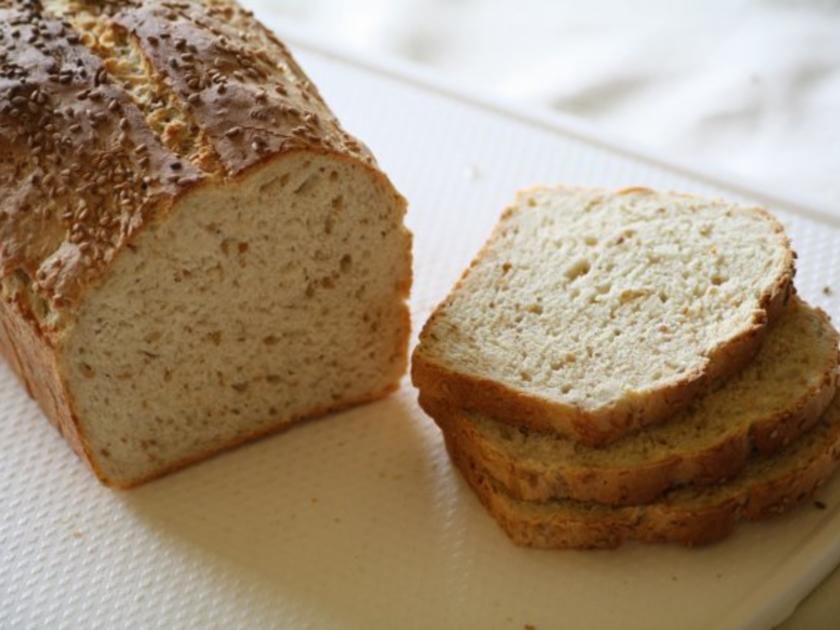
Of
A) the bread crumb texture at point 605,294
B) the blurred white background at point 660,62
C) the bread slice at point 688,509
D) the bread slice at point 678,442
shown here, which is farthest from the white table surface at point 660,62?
the bread slice at point 688,509

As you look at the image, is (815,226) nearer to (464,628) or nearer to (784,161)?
(784,161)

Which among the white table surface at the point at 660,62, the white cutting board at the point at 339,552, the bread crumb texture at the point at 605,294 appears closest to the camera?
the white cutting board at the point at 339,552

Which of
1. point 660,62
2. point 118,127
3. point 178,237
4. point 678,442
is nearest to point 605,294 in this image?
point 678,442

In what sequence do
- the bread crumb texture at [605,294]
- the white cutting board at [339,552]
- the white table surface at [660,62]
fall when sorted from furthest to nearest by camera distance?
the white table surface at [660,62] < the bread crumb texture at [605,294] < the white cutting board at [339,552]

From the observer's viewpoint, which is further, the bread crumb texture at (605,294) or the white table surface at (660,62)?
the white table surface at (660,62)

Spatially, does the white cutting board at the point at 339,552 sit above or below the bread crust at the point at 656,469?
below

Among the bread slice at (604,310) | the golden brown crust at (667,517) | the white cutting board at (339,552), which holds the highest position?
the bread slice at (604,310)

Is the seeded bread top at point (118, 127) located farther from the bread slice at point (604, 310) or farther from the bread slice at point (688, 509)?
the bread slice at point (688, 509)

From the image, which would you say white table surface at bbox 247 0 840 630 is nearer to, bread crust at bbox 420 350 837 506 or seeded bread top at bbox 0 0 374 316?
bread crust at bbox 420 350 837 506
